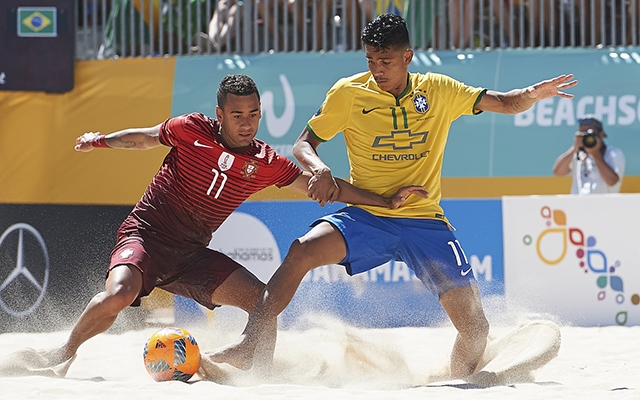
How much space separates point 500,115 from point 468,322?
Answer: 157 inches

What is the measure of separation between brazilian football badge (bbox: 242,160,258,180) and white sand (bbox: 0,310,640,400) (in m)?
1.08

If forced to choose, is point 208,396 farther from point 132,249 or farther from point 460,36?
point 460,36

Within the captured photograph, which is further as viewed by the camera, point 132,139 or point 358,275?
point 358,275

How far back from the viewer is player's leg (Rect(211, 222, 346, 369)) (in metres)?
4.71

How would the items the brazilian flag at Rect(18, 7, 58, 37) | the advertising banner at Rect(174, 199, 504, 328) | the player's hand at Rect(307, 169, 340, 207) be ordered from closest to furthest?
the player's hand at Rect(307, 169, 340, 207) → the advertising banner at Rect(174, 199, 504, 328) → the brazilian flag at Rect(18, 7, 58, 37)

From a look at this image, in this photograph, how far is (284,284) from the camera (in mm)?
4828

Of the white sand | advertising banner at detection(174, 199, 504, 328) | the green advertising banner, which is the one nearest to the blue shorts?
the white sand

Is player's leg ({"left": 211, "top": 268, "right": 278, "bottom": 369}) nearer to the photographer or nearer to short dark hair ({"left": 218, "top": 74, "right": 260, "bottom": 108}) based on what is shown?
short dark hair ({"left": 218, "top": 74, "right": 260, "bottom": 108})

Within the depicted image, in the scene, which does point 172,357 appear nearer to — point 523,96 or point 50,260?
point 523,96

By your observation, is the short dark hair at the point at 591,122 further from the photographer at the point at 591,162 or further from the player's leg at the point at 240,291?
the player's leg at the point at 240,291

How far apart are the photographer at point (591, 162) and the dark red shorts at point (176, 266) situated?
426 cm

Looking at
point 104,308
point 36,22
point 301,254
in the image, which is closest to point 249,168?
point 301,254

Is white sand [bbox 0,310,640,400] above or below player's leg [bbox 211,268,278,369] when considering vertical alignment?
below

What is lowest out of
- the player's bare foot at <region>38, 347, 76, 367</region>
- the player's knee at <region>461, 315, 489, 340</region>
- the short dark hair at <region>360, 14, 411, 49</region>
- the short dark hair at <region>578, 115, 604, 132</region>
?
the player's bare foot at <region>38, 347, 76, 367</region>
